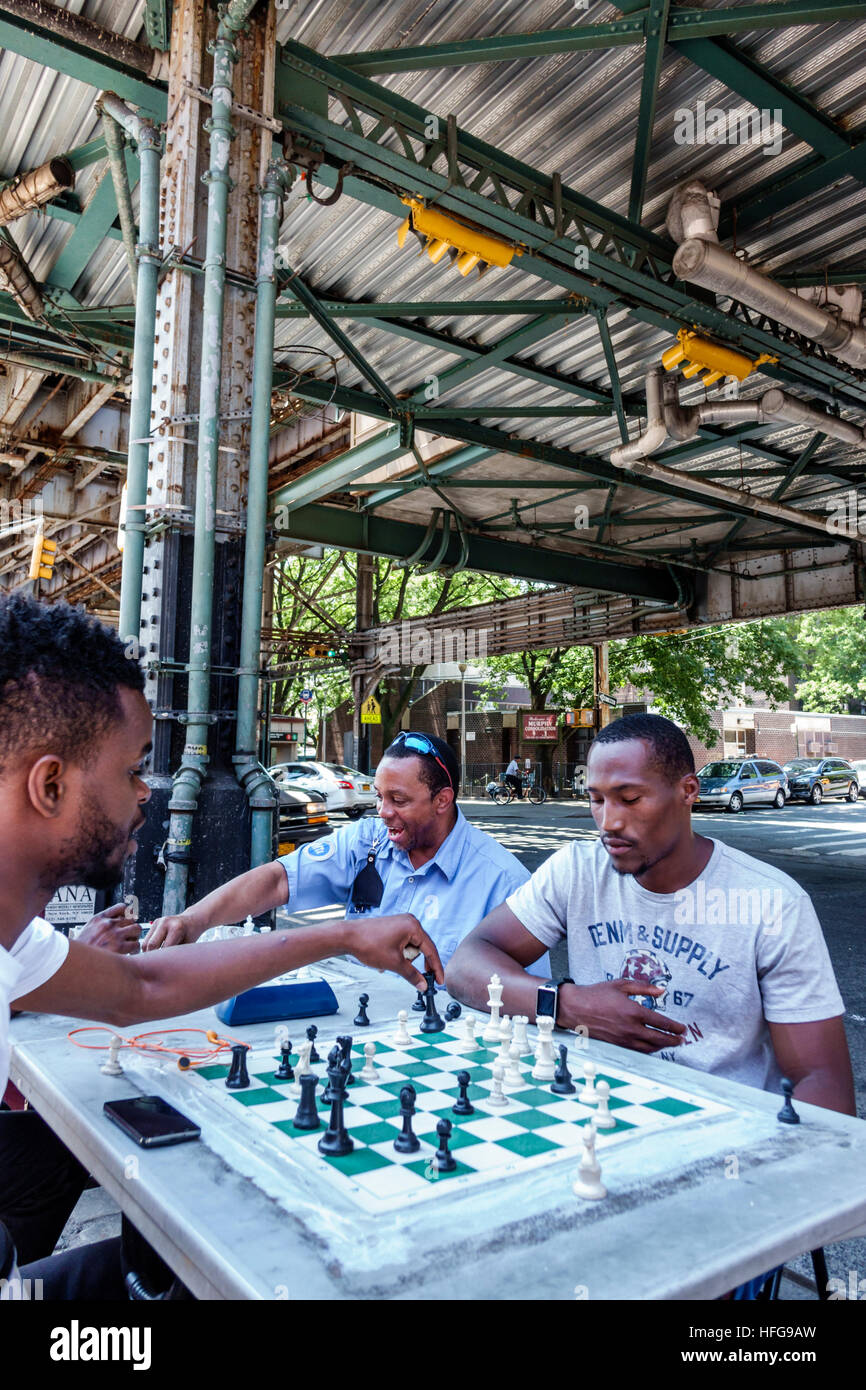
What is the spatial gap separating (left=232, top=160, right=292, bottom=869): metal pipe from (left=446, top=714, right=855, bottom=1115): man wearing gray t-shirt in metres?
1.85

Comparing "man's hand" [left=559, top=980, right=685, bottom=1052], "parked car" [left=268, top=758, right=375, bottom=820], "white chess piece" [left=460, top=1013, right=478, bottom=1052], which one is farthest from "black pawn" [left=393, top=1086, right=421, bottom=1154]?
"parked car" [left=268, top=758, right=375, bottom=820]

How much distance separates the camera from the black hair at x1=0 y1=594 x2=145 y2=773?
1.51 metres

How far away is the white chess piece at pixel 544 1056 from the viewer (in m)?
2.03

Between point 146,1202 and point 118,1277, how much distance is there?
2.20ft

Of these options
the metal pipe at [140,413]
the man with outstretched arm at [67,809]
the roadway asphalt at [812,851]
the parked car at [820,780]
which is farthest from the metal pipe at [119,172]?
the parked car at [820,780]

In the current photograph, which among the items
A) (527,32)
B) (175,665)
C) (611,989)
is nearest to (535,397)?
(527,32)

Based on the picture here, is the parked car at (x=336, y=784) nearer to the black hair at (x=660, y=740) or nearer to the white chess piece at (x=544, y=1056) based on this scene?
the black hair at (x=660, y=740)

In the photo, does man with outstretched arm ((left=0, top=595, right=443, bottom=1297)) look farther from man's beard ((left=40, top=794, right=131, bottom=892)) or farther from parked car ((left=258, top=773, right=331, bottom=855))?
parked car ((left=258, top=773, right=331, bottom=855))

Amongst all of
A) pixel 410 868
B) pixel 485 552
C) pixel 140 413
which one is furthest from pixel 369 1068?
pixel 485 552

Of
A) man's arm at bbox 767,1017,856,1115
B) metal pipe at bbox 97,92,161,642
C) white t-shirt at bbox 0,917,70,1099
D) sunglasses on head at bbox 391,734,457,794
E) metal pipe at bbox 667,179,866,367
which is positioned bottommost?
man's arm at bbox 767,1017,856,1115

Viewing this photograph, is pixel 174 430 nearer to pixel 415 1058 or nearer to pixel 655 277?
pixel 415 1058

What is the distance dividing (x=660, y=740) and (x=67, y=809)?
6.14 ft

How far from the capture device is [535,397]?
955 cm

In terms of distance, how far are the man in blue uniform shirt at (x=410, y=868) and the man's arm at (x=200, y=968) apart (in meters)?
0.93
